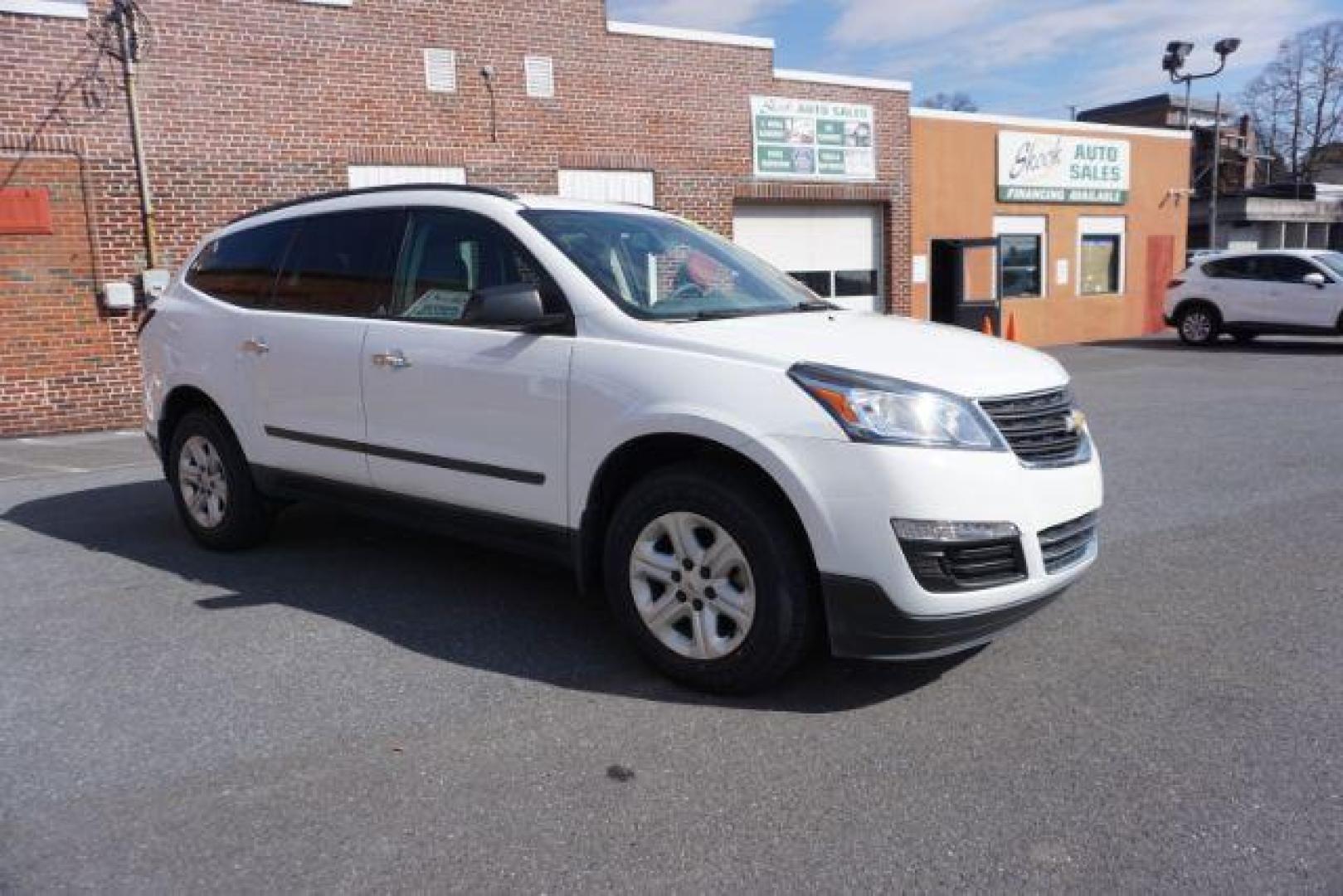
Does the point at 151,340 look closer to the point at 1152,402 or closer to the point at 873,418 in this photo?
the point at 873,418

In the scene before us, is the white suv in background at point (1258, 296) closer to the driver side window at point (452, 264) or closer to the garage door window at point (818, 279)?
the garage door window at point (818, 279)

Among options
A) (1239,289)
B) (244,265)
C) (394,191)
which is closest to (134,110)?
(244,265)

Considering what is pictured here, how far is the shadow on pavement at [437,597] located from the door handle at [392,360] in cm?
110

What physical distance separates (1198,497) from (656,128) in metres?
10.2

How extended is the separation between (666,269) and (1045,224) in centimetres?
1807

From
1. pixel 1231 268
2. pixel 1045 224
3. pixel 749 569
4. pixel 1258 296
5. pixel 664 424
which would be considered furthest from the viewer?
pixel 1045 224

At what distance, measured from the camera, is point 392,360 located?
4578mm

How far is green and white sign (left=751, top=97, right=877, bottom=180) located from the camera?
52.7 feet

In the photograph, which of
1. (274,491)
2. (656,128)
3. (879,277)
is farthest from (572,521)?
(879,277)

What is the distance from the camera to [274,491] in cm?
539

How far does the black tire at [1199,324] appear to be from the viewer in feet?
63.0

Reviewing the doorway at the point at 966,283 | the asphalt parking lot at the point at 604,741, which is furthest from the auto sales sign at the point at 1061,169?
the asphalt parking lot at the point at 604,741

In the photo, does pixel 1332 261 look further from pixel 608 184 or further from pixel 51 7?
pixel 51 7

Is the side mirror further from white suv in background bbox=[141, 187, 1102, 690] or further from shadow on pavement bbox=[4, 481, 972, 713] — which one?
shadow on pavement bbox=[4, 481, 972, 713]
